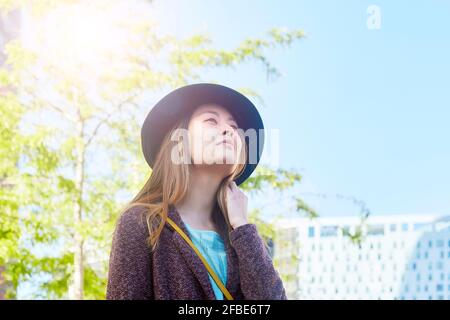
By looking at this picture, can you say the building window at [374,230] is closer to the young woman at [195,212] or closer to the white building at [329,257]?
the white building at [329,257]

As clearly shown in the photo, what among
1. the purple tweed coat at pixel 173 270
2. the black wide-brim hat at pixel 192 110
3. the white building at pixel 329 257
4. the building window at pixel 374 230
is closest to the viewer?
the purple tweed coat at pixel 173 270

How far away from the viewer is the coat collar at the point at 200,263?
2.73 ft

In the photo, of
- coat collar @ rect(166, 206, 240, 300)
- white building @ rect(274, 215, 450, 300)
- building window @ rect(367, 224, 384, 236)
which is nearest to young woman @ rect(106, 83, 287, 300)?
coat collar @ rect(166, 206, 240, 300)

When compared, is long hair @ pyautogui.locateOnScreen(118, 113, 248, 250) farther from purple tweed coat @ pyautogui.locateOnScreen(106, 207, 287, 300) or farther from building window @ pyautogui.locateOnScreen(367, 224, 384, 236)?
building window @ pyautogui.locateOnScreen(367, 224, 384, 236)

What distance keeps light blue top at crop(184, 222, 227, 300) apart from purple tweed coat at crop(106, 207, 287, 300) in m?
0.01

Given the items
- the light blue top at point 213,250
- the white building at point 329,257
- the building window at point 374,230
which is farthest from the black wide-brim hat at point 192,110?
the building window at point 374,230

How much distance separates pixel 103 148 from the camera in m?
5.04

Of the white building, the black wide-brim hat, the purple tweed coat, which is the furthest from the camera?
the white building

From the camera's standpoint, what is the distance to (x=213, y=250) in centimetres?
88

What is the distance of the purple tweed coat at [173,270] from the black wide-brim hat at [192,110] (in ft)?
0.52

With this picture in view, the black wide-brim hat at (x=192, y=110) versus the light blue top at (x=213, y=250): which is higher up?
the black wide-brim hat at (x=192, y=110)

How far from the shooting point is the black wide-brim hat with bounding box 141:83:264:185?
38.0 inches
